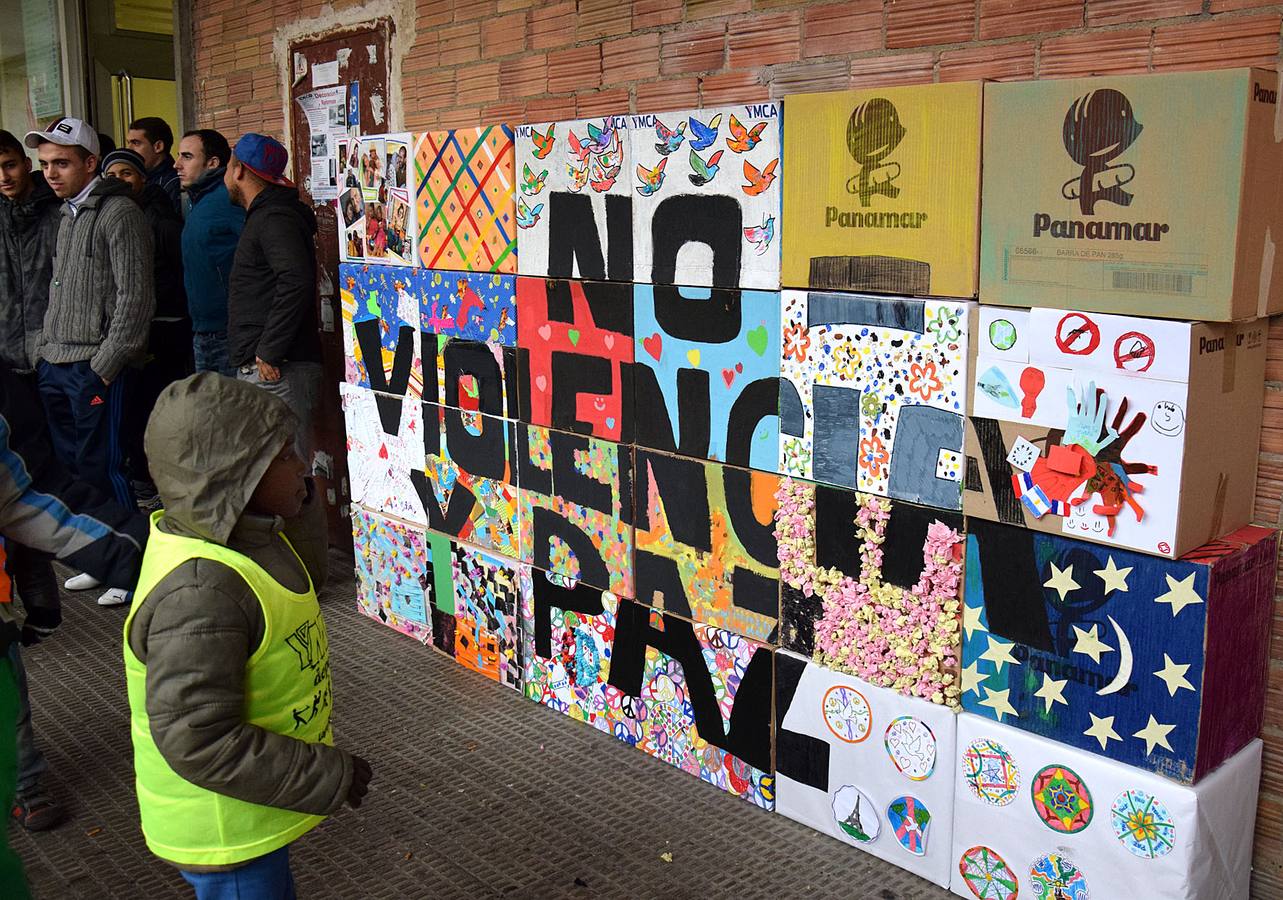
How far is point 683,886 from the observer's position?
324cm

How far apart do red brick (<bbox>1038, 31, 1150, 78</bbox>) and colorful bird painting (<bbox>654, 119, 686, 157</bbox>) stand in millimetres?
1012

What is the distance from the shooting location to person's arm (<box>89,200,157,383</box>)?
541 centimetres

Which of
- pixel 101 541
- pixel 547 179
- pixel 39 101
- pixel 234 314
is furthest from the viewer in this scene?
pixel 39 101

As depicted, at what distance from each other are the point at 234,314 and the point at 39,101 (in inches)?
223

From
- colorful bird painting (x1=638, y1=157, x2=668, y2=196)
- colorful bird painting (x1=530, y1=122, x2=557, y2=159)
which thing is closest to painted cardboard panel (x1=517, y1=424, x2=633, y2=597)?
colorful bird painting (x1=638, y1=157, x2=668, y2=196)

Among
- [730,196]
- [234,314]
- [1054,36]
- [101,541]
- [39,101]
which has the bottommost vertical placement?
[101,541]

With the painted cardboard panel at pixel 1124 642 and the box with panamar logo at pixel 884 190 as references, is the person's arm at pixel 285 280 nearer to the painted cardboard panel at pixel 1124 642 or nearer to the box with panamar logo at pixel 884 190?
the box with panamar logo at pixel 884 190

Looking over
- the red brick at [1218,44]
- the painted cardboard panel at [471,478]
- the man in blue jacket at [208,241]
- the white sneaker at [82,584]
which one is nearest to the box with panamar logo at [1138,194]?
the red brick at [1218,44]

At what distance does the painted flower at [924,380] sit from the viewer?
2959mm

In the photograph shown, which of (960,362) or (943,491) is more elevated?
(960,362)

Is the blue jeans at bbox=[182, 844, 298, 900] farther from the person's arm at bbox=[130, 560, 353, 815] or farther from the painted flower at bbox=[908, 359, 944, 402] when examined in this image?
the painted flower at bbox=[908, 359, 944, 402]

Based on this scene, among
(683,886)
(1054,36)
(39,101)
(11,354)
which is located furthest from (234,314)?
(39,101)

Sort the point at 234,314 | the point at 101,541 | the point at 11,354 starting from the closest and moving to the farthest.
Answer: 1. the point at 101,541
2. the point at 234,314
3. the point at 11,354

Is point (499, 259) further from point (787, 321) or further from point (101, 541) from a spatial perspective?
point (101, 541)
